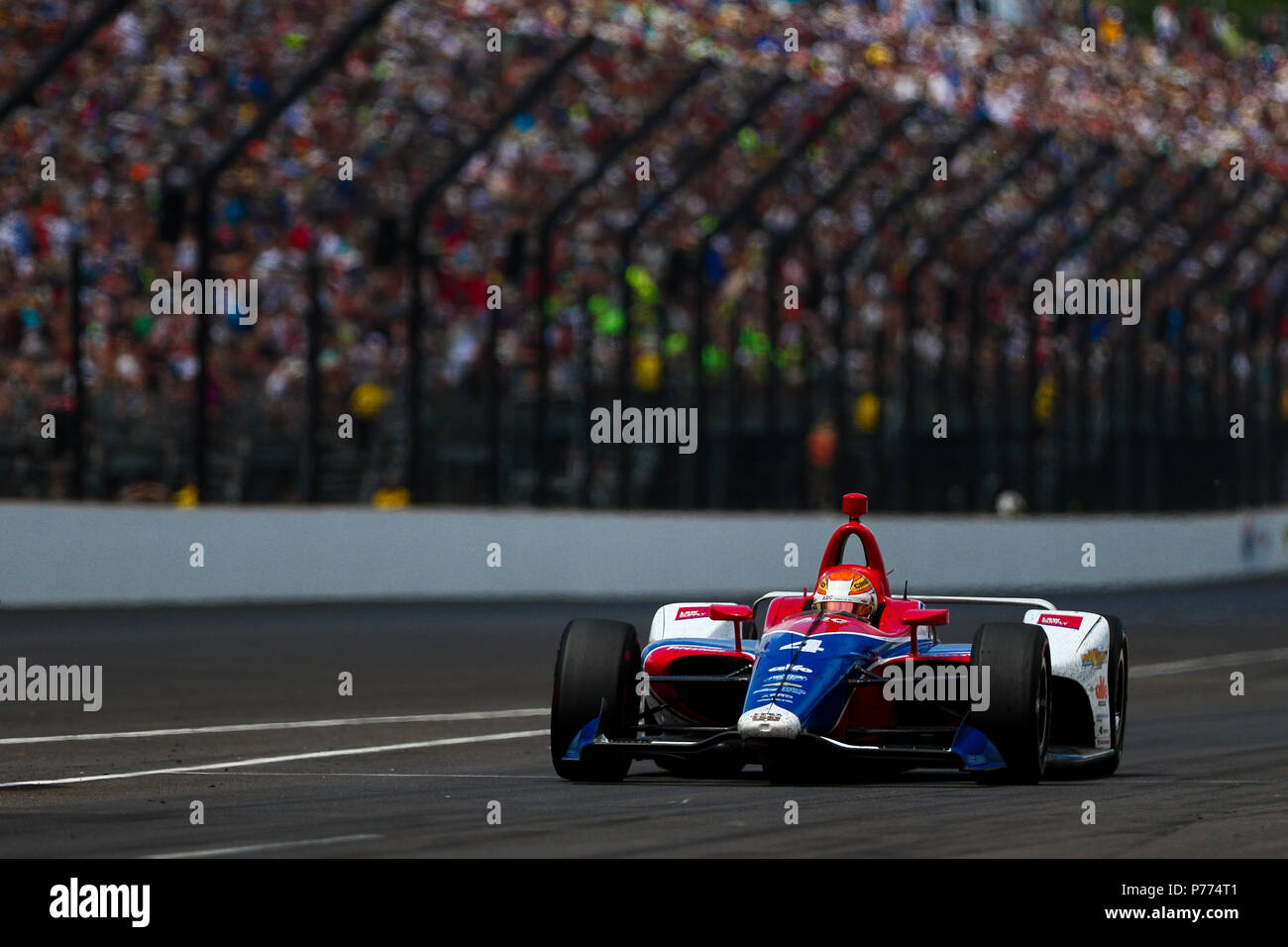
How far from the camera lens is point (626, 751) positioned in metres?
10.3

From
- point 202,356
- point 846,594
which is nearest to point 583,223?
point 202,356

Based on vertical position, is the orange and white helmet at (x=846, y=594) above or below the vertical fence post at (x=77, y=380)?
below

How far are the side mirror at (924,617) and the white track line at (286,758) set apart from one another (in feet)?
9.89

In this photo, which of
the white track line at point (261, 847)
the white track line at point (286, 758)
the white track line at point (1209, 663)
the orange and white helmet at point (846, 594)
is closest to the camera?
the white track line at point (261, 847)

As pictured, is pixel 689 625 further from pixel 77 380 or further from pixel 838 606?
pixel 77 380

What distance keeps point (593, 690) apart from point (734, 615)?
986 millimetres

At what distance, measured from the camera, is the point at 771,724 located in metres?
9.59

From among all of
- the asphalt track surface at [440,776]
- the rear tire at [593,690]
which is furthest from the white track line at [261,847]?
the rear tire at [593,690]

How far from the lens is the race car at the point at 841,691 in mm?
9875

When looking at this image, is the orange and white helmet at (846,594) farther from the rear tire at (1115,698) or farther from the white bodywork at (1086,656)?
the rear tire at (1115,698)

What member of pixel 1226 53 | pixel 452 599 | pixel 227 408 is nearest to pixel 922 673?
pixel 227 408

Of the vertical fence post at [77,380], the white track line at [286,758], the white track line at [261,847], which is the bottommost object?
the white track line at [286,758]

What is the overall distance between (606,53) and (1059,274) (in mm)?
6057

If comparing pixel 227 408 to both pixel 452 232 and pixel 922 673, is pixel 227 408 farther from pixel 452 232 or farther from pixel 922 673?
pixel 922 673
